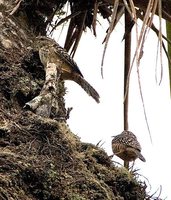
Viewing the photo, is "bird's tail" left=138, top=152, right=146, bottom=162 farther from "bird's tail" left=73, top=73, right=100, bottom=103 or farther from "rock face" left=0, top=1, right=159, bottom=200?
"rock face" left=0, top=1, right=159, bottom=200

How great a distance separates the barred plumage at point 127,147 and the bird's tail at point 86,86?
0.34m

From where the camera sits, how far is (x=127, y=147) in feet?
11.2

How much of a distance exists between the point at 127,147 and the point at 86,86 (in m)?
0.48

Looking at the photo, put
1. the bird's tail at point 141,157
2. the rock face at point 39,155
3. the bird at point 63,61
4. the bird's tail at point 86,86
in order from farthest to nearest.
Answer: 1. the bird's tail at point 141,157
2. the bird's tail at point 86,86
3. the bird at point 63,61
4. the rock face at point 39,155

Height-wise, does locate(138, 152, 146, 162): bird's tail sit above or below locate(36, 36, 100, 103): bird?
below

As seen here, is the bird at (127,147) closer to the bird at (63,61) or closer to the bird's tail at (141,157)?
the bird's tail at (141,157)

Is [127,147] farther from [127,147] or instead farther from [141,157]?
[141,157]

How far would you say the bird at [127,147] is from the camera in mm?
3303

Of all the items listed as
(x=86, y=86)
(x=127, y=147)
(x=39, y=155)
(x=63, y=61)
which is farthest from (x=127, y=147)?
(x=39, y=155)

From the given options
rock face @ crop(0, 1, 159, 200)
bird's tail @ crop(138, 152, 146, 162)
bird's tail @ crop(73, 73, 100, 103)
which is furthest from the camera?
bird's tail @ crop(138, 152, 146, 162)

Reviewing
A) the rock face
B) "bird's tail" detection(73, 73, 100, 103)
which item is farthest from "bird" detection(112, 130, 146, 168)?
the rock face

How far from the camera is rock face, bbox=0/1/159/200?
5.48ft

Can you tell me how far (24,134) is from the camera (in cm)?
188

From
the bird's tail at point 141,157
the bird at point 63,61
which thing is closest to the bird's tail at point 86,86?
the bird at point 63,61
